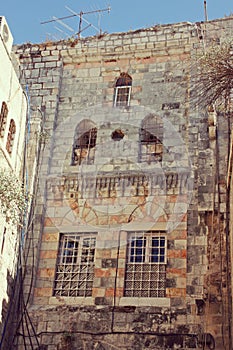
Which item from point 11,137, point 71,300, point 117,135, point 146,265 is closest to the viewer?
point 71,300

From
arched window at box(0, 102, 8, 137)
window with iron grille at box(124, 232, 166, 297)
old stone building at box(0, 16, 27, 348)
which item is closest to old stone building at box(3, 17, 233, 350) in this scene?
window with iron grille at box(124, 232, 166, 297)

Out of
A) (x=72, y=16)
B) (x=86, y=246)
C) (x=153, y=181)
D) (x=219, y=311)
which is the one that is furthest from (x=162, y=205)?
(x=72, y=16)

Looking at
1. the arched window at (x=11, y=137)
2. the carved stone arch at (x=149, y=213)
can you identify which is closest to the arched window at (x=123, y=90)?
the arched window at (x=11, y=137)

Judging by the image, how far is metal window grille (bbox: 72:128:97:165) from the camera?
45.1 feet

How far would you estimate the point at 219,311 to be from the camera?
10.9 m

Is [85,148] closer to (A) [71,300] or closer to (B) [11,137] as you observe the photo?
(B) [11,137]

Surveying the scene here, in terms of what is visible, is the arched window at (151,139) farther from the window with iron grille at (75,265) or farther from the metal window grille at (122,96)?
the window with iron grille at (75,265)

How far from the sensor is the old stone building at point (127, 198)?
1139cm

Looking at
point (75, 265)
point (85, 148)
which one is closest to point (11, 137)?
point (85, 148)

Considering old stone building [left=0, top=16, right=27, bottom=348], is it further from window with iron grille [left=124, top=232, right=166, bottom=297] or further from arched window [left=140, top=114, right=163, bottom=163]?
arched window [left=140, top=114, right=163, bottom=163]

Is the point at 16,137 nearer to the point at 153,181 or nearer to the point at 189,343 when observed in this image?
the point at 153,181

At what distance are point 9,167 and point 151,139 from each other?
11.5 feet

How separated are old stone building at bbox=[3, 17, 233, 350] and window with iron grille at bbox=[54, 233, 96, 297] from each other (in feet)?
0.08

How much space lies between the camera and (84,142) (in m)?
14.1
